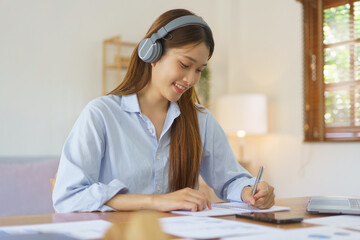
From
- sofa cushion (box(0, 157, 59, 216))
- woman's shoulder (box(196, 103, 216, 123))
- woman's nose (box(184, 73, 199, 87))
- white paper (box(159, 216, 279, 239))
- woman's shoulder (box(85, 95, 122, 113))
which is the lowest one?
sofa cushion (box(0, 157, 59, 216))

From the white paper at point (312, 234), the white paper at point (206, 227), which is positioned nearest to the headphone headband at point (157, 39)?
the white paper at point (206, 227)

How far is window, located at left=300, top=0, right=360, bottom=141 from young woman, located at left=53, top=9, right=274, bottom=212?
2125mm

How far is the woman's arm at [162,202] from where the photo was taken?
115cm

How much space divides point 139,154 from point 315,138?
2.57 m

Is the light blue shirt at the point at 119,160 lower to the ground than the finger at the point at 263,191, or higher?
higher

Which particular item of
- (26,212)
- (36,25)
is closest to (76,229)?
(26,212)

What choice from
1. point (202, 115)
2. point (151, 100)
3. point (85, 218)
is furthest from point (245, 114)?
point (85, 218)

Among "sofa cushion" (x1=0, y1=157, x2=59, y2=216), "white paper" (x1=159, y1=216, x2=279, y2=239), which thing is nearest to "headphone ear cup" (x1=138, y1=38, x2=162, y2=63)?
"white paper" (x1=159, y1=216, x2=279, y2=239)

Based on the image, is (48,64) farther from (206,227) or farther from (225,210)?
(206,227)

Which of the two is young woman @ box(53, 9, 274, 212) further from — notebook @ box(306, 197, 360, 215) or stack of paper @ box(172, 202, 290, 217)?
notebook @ box(306, 197, 360, 215)

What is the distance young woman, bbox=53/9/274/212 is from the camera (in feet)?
4.19

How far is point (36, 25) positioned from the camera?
3.66 m

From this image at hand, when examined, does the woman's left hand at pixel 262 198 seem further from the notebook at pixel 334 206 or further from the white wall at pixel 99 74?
the white wall at pixel 99 74

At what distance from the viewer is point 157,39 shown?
4.83ft
